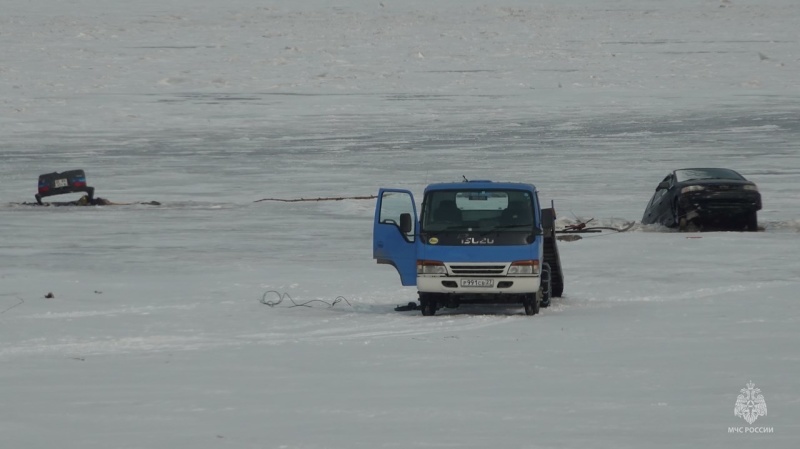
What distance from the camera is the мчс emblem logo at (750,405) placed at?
1041 centimetres

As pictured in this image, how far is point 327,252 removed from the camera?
74.0 ft

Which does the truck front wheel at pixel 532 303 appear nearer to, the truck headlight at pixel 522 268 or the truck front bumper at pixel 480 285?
the truck front bumper at pixel 480 285

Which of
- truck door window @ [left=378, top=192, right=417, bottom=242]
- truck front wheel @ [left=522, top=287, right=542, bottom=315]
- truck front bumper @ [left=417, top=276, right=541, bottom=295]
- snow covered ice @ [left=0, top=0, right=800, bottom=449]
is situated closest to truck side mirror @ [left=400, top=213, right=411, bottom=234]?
truck front bumper @ [left=417, top=276, right=541, bottom=295]

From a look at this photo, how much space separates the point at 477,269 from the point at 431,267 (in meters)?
0.55

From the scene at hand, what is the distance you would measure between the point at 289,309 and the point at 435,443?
24.1 ft

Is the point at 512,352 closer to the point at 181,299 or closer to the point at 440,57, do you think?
the point at 181,299

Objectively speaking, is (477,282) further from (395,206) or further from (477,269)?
(395,206)

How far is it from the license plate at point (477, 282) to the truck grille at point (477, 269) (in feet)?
0.24

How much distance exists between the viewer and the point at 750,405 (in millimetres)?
10742

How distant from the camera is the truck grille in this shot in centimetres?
1563

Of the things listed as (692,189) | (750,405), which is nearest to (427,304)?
(750,405)

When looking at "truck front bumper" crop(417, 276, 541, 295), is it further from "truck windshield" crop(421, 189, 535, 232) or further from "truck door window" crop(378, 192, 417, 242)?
"truck door window" crop(378, 192, 417, 242)

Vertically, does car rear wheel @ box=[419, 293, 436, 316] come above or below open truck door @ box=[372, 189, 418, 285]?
below

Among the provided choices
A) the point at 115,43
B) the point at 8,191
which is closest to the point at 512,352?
the point at 8,191
